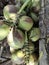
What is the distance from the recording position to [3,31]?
603mm

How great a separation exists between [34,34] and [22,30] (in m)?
0.04

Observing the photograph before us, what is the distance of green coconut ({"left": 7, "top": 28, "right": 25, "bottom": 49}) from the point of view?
595 millimetres

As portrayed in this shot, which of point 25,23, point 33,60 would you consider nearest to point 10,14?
point 25,23

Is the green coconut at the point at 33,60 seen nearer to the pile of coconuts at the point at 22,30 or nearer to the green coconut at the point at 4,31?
the pile of coconuts at the point at 22,30

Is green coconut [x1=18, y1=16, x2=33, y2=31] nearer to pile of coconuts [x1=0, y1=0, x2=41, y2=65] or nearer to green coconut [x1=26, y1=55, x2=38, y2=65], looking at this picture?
pile of coconuts [x1=0, y1=0, x2=41, y2=65]

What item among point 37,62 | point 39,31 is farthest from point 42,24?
point 37,62

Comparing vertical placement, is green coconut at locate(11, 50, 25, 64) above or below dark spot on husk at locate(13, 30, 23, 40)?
below

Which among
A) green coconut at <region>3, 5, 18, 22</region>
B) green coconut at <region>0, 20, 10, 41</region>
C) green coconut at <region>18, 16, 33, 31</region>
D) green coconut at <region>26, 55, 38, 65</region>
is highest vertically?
green coconut at <region>3, 5, 18, 22</region>

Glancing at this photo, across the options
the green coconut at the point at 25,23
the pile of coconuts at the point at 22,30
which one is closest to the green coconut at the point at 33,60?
the pile of coconuts at the point at 22,30

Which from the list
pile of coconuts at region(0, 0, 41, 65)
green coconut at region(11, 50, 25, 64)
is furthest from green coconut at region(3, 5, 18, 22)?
green coconut at region(11, 50, 25, 64)

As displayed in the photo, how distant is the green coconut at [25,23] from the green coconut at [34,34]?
0.02 m

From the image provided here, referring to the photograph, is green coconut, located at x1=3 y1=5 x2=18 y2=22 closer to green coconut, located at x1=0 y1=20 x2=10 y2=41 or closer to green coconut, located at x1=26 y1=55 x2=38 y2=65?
green coconut, located at x1=0 y1=20 x2=10 y2=41

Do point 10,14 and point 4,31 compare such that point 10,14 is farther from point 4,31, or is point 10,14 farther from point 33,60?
point 33,60

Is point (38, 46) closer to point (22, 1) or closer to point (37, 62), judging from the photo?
point (37, 62)
